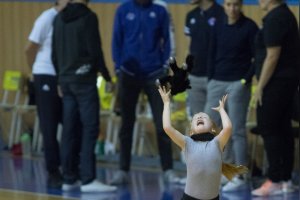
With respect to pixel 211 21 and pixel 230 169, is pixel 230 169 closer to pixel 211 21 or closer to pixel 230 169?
pixel 230 169

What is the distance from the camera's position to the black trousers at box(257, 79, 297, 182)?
7.16 m

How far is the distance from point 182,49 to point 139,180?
2.01 m

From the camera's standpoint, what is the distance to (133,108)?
318 inches

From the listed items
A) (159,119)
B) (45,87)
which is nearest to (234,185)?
(159,119)

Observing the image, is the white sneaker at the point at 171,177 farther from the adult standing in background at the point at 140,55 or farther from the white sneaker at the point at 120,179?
the white sneaker at the point at 120,179

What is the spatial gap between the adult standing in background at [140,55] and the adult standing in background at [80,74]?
1.91 ft

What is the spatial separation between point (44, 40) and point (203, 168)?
351cm

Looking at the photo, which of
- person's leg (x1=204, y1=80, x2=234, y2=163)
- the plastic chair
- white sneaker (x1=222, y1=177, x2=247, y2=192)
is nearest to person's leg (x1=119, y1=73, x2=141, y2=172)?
person's leg (x1=204, y1=80, x2=234, y2=163)

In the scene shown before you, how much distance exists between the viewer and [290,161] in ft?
24.3

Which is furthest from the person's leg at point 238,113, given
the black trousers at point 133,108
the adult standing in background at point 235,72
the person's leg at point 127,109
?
the person's leg at point 127,109

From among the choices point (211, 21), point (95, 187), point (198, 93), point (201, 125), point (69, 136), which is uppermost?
point (211, 21)

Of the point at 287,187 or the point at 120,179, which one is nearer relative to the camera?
the point at 287,187

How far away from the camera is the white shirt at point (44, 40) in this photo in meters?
7.63

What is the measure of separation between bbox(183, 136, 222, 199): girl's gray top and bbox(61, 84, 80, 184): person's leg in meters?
3.02
